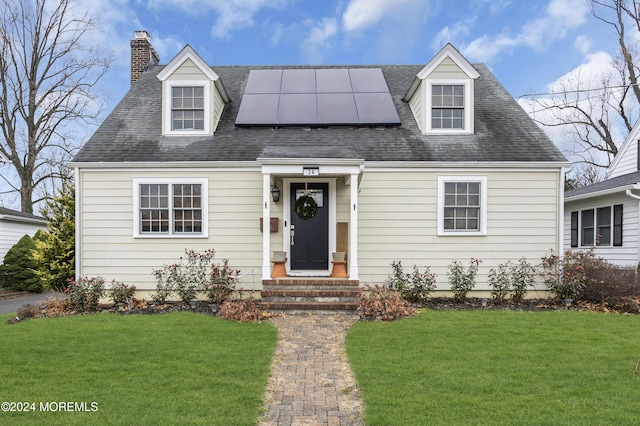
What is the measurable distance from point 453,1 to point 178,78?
8981 mm

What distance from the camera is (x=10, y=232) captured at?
59.0 ft

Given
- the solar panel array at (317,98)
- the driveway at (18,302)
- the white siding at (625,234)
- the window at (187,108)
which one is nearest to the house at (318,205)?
the window at (187,108)

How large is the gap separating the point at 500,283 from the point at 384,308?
3.51 m

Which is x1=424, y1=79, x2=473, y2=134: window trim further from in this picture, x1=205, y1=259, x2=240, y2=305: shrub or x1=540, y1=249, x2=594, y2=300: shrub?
x1=205, y1=259, x2=240, y2=305: shrub

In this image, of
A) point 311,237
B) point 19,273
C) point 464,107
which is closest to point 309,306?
point 311,237

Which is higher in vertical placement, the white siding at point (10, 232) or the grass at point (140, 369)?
the white siding at point (10, 232)

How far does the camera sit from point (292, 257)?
35.9 ft

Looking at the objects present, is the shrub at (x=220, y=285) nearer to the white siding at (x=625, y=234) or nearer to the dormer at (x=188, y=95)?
the dormer at (x=188, y=95)

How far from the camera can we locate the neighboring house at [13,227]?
57.1 feet

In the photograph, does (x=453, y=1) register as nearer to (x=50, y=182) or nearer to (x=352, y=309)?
(x=352, y=309)

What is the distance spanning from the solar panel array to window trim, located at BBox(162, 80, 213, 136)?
0.83 meters

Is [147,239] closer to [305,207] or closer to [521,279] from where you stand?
[305,207]

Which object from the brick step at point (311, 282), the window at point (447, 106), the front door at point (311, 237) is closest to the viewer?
the brick step at point (311, 282)

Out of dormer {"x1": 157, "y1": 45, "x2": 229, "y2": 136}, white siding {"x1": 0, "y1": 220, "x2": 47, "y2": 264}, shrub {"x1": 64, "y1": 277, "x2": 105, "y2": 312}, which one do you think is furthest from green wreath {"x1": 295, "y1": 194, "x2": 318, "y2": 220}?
white siding {"x1": 0, "y1": 220, "x2": 47, "y2": 264}
